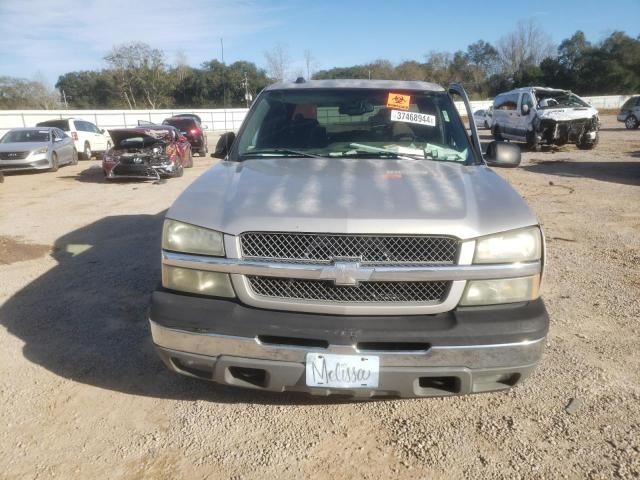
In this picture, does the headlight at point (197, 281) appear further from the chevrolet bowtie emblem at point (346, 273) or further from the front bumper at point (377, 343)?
the chevrolet bowtie emblem at point (346, 273)

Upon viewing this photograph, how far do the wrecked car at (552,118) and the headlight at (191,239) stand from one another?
15799 millimetres

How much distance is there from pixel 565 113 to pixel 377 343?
629 inches

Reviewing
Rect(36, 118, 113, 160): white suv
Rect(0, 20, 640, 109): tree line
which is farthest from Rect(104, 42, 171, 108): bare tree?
Rect(36, 118, 113, 160): white suv

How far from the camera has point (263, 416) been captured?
8.93 ft

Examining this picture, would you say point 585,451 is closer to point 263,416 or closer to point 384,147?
point 263,416

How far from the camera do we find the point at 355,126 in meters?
3.66

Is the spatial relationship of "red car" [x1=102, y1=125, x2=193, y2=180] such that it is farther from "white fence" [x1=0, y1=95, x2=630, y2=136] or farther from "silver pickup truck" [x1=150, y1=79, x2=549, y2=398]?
"white fence" [x1=0, y1=95, x2=630, y2=136]

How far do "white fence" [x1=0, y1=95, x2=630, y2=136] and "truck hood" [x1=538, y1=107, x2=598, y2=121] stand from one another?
13.7 m

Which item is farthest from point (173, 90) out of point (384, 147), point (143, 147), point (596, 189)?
point (384, 147)

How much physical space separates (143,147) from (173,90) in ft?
179

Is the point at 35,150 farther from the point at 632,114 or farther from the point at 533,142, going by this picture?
the point at 632,114

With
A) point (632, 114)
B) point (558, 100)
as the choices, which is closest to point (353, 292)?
point (558, 100)

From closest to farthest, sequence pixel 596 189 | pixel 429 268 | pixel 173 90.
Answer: pixel 429 268 < pixel 596 189 < pixel 173 90

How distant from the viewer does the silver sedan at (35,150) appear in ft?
45.9
